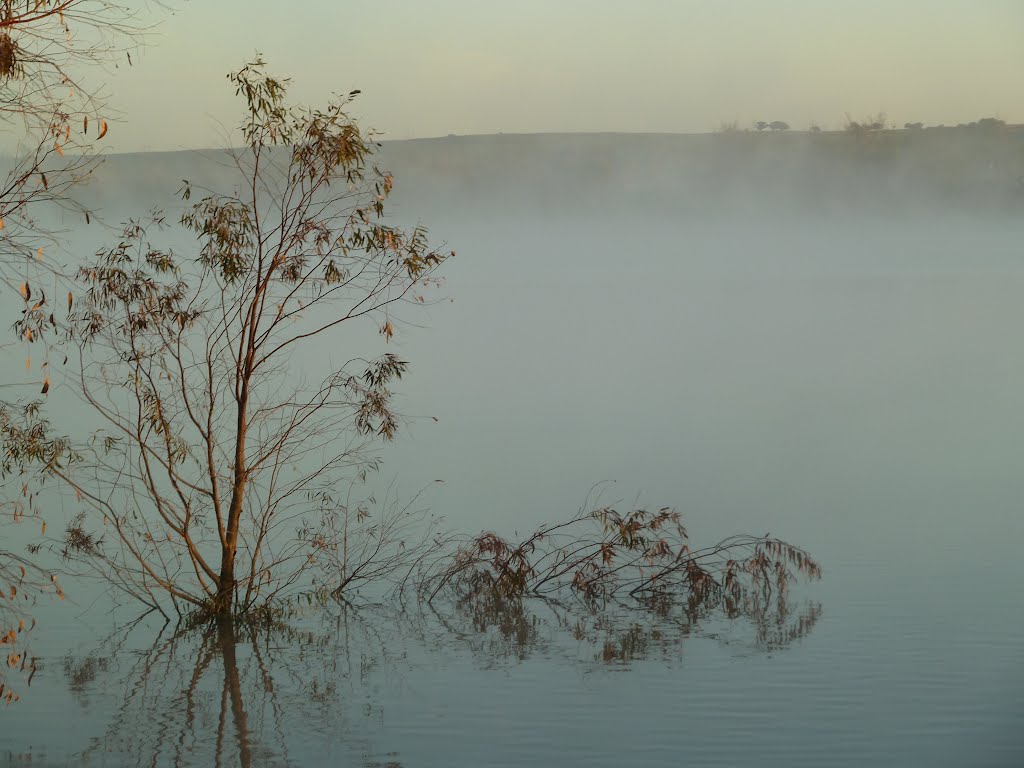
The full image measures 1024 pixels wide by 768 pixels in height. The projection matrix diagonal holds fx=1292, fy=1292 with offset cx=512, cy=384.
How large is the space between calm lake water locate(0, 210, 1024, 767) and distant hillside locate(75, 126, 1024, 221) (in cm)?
1722

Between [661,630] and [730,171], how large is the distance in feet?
123

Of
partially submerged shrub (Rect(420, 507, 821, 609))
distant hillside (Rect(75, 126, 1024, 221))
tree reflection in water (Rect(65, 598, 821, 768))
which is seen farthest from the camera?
distant hillside (Rect(75, 126, 1024, 221))

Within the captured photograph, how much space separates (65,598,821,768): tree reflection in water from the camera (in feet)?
16.1

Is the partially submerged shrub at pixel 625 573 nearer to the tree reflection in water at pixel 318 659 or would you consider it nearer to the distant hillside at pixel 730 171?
the tree reflection in water at pixel 318 659

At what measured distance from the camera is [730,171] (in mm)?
Result: 42469

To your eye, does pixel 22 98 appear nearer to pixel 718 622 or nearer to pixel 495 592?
pixel 495 592

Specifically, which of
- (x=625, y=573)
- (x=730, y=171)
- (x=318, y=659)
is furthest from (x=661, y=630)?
(x=730, y=171)

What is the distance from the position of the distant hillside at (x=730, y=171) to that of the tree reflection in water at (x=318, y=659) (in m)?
29.4

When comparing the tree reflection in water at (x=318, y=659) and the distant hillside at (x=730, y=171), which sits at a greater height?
the distant hillside at (x=730, y=171)

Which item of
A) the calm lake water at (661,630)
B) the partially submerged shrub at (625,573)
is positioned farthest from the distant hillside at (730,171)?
the partially submerged shrub at (625,573)

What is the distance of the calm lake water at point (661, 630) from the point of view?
4.91 m

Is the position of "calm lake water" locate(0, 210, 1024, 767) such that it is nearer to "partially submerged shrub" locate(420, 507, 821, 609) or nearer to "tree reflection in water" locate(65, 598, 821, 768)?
"tree reflection in water" locate(65, 598, 821, 768)

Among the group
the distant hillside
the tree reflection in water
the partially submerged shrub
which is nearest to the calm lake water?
the tree reflection in water

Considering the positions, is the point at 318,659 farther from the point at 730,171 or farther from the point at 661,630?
the point at 730,171
